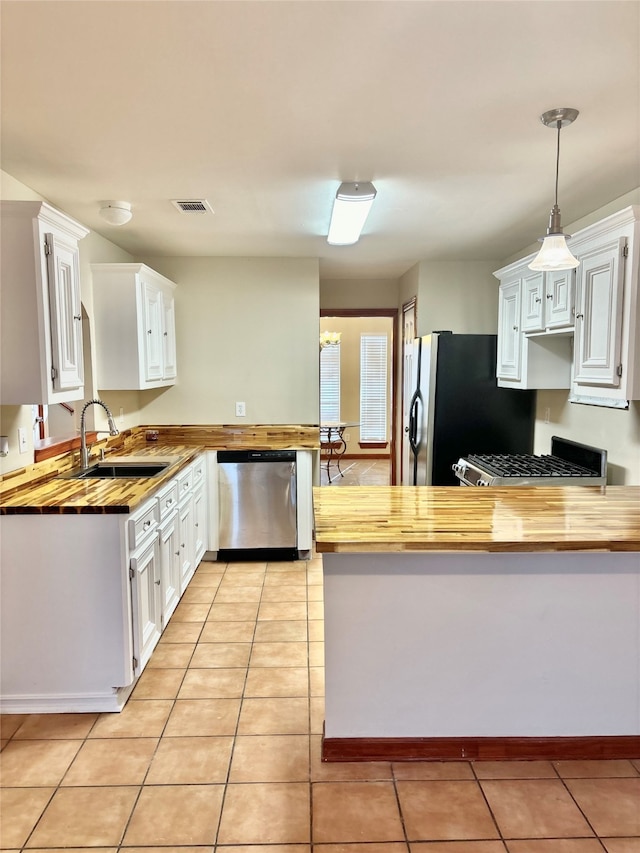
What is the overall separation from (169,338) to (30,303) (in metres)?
1.96

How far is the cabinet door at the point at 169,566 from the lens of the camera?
2.91m

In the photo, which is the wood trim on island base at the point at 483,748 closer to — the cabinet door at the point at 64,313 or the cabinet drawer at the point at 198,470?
the cabinet door at the point at 64,313

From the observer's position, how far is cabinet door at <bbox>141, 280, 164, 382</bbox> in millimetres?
3623

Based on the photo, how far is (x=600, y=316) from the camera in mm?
2551

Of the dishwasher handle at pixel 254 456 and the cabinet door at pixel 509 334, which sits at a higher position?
the cabinet door at pixel 509 334

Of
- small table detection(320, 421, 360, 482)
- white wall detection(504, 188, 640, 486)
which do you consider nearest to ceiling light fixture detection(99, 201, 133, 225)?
white wall detection(504, 188, 640, 486)

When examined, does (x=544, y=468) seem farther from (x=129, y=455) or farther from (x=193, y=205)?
(x=129, y=455)

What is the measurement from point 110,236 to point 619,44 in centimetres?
315

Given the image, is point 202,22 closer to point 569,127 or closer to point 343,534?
point 569,127

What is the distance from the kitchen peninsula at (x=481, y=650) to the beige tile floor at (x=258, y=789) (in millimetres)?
81

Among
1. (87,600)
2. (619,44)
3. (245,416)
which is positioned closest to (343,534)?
(87,600)

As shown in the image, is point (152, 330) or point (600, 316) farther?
point (152, 330)

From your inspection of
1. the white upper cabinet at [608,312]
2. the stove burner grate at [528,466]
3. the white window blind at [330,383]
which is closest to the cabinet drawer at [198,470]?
the stove burner grate at [528,466]

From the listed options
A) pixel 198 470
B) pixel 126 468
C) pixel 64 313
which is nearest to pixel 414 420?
pixel 198 470
